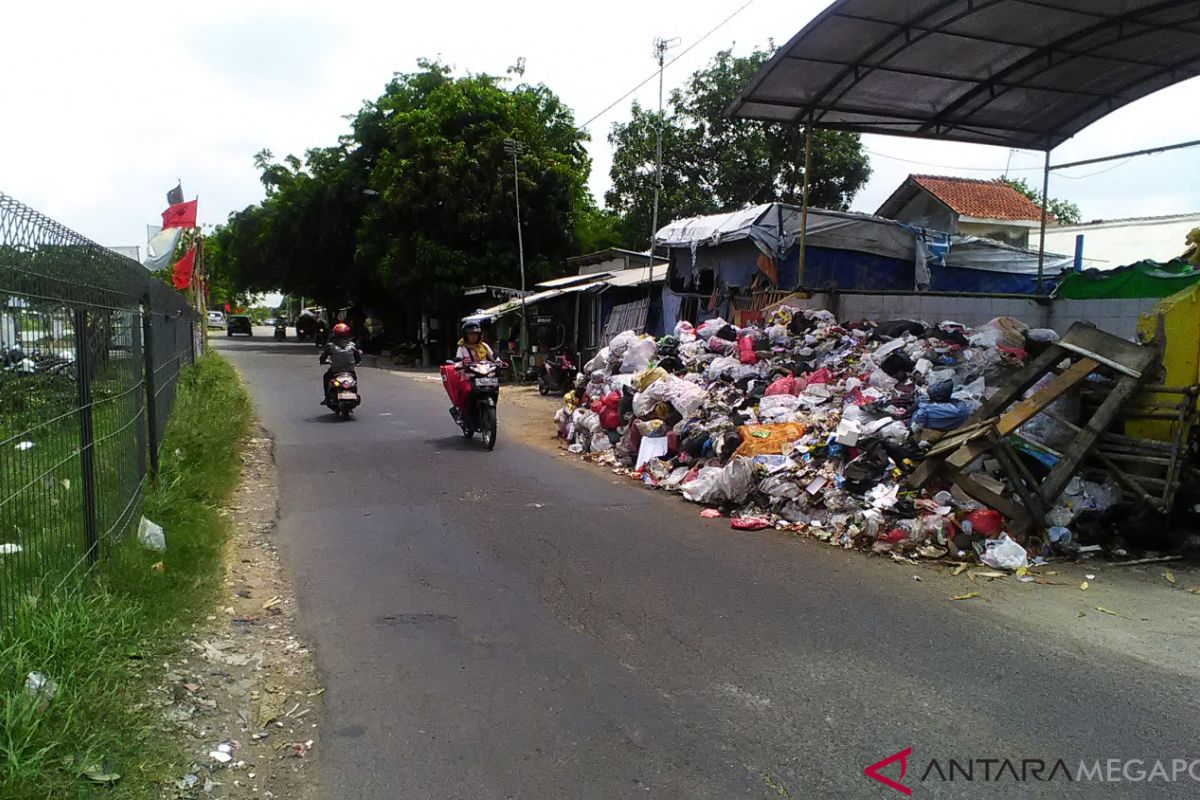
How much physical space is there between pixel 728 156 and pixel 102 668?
28.2m

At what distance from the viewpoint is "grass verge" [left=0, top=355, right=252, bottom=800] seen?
2.82 meters

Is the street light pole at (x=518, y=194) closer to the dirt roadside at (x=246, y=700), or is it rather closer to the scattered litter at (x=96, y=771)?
the dirt roadside at (x=246, y=700)

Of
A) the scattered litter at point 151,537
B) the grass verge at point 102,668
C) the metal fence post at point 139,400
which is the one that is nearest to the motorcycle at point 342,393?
the metal fence post at point 139,400

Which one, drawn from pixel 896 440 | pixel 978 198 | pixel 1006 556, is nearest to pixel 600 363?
pixel 896 440

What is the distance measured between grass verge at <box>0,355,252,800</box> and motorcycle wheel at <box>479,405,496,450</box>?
16.5ft

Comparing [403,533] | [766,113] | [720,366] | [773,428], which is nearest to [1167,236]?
[766,113]

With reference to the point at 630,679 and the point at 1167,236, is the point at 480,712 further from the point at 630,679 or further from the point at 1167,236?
the point at 1167,236

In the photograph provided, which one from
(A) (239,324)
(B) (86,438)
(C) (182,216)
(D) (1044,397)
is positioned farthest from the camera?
(A) (239,324)

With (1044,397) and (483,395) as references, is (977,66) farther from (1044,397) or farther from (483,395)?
(483,395)

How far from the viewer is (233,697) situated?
3.92m

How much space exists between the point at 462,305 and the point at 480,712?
89.5 ft

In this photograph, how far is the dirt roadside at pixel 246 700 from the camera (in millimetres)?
3213

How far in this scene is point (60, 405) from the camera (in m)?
3.84

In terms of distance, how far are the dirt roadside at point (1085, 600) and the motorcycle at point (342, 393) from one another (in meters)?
8.55
